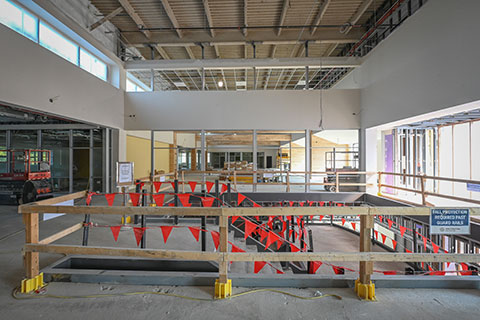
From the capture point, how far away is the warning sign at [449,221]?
238cm

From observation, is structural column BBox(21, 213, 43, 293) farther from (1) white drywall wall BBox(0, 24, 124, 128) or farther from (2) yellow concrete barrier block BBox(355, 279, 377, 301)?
(1) white drywall wall BBox(0, 24, 124, 128)

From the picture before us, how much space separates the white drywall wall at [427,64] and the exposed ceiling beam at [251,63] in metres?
1.21

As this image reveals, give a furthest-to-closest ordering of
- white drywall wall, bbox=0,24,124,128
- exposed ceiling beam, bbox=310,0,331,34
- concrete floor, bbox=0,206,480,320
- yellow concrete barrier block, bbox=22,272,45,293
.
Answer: exposed ceiling beam, bbox=310,0,331,34 → white drywall wall, bbox=0,24,124,128 → yellow concrete barrier block, bbox=22,272,45,293 → concrete floor, bbox=0,206,480,320

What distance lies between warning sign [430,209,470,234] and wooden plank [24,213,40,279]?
415 cm

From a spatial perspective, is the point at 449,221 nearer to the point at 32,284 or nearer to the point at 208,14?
the point at 32,284

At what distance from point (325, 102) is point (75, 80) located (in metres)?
10.0

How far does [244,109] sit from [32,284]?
31.3ft

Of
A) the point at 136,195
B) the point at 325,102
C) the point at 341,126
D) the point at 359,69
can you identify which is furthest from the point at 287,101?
the point at 136,195

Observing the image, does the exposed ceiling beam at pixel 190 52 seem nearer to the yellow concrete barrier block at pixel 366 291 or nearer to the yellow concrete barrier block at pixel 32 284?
the yellow concrete barrier block at pixel 32 284

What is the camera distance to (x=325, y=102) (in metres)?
10.9

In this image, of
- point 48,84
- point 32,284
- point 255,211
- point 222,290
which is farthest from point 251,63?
point 32,284

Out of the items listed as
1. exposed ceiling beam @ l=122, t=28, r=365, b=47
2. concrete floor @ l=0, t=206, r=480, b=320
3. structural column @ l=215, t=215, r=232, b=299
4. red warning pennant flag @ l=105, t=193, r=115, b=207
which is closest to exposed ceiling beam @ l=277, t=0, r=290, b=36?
exposed ceiling beam @ l=122, t=28, r=365, b=47

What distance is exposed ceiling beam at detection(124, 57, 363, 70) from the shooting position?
10.8m

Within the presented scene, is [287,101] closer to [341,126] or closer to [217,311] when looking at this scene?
[341,126]
